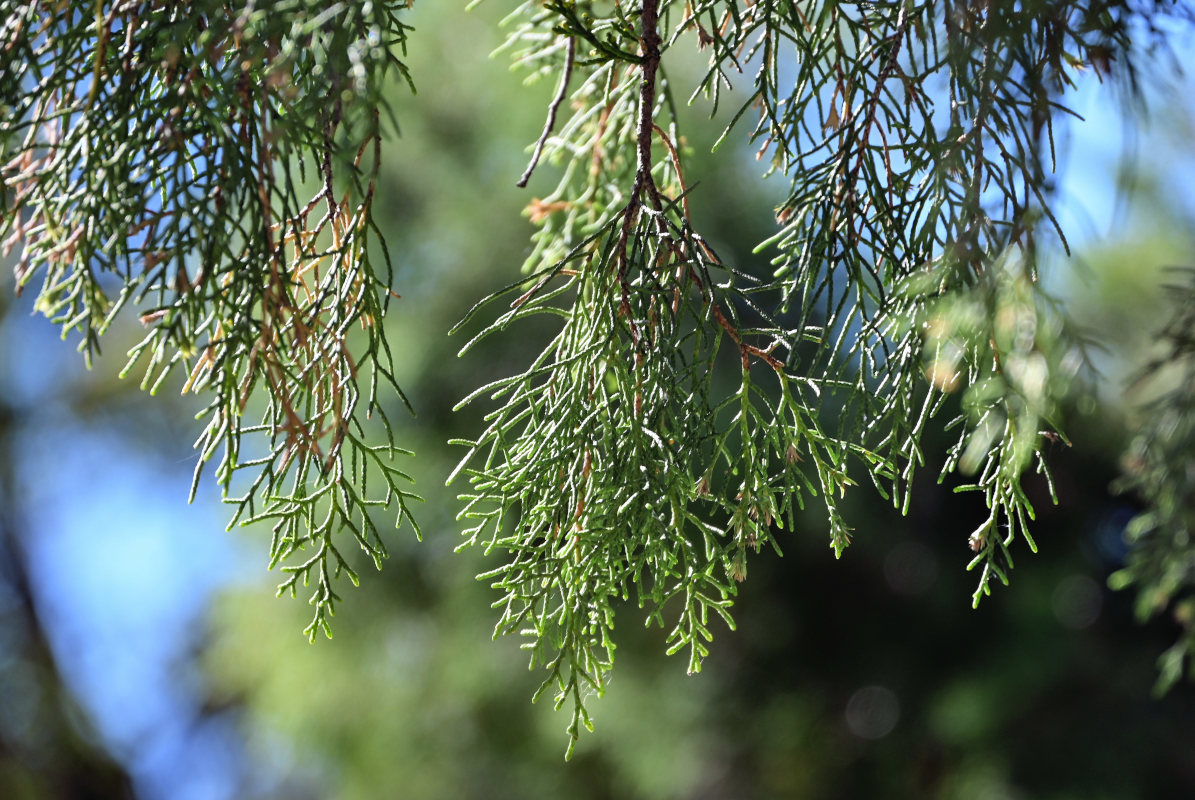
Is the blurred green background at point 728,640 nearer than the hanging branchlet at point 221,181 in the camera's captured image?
No

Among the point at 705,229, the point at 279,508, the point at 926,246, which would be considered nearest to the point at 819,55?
the point at 926,246

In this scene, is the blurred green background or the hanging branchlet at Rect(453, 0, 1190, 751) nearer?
the hanging branchlet at Rect(453, 0, 1190, 751)

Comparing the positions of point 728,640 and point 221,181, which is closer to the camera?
point 221,181

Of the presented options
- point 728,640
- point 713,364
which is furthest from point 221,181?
point 728,640

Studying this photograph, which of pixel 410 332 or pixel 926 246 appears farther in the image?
pixel 410 332

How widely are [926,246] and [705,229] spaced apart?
6.00 ft

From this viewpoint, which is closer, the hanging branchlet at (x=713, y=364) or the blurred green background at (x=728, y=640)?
the hanging branchlet at (x=713, y=364)

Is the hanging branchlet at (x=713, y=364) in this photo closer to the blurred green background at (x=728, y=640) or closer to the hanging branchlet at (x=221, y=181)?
the hanging branchlet at (x=221, y=181)

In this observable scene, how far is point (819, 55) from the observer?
575 mm

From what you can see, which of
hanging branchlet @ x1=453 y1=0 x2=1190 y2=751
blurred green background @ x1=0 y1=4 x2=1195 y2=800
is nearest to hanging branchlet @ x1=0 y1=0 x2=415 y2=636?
hanging branchlet @ x1=453 y1=0 x2=1190 y2=751

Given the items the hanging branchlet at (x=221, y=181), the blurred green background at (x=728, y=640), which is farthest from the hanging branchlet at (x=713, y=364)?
the blurred green background at (x=728, y=640)

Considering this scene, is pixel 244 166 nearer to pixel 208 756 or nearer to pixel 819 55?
pixel 819 55

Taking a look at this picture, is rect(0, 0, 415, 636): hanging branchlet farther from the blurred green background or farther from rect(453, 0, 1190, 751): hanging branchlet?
the blurred green background

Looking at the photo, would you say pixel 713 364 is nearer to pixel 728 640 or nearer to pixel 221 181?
pixel 221 181
